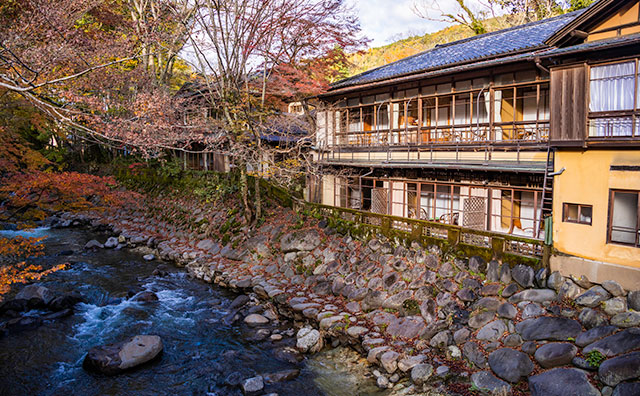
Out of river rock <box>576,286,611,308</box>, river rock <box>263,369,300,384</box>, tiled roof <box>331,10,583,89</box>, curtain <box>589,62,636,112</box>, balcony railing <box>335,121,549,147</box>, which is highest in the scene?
tiled roof <box>331,10,583,89</box>

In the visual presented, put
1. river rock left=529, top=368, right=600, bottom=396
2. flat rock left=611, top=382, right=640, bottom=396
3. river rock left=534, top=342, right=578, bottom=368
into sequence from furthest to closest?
river rock left=534, top=342, right=578, bottom=368 < river rock left=529, top=368, right=600, bottom=396 < flat rock left=611, top=382, right=640, bottom=396

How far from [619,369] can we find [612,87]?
803 cm

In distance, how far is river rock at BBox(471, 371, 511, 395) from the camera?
898 cm

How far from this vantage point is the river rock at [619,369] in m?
7.90

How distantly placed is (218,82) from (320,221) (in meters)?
9.17

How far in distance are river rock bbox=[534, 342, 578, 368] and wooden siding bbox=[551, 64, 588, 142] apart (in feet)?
19.9

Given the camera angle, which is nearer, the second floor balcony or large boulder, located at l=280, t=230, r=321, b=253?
the second floor balcony

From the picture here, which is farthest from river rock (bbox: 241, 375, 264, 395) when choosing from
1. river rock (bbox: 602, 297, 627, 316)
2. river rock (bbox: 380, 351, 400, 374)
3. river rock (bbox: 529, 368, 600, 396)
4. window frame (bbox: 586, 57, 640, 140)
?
window frame (bbox: 586, 57, 640, 140)

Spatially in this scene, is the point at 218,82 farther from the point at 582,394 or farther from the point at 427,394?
the point at 582,394

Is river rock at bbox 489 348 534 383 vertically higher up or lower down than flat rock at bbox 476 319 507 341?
lower down

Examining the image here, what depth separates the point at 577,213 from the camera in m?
11.5

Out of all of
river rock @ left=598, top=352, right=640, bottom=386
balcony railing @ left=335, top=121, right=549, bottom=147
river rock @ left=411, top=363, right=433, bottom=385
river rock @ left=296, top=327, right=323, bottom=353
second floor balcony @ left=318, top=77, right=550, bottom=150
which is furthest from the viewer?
second floor balcony @ left=318, top=77, right=550, bottom=150

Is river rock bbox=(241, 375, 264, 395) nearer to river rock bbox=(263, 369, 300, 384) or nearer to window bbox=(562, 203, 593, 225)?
river rock bbox=(263, 369, 300, 384)

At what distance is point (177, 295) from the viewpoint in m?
16.6
